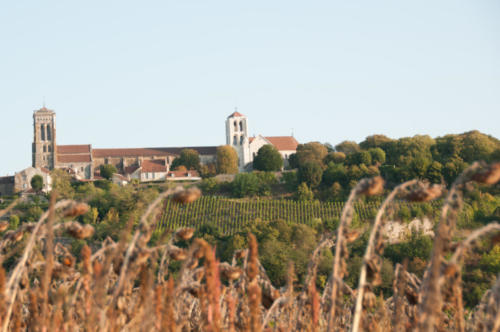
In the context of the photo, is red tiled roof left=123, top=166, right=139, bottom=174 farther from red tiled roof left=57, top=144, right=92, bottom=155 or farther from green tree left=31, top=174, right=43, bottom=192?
green tree left=31, top=174, right=43, bottom=192

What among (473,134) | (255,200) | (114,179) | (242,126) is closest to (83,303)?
(255,200)

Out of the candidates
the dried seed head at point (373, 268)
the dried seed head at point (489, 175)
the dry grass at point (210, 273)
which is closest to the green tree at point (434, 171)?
the dry grass at point (210, 273)

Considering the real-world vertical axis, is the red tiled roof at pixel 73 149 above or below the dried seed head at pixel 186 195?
above

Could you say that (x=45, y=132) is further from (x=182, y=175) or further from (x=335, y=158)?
(x=335, y=158)

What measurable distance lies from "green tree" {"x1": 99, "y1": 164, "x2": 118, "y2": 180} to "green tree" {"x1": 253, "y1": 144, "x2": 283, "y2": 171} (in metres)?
17.6

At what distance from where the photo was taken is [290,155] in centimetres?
8625

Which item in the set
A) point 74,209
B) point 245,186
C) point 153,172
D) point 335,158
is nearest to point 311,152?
point 335,158

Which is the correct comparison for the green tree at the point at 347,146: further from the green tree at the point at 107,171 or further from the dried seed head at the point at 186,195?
the dried seed head at the point at 186,195

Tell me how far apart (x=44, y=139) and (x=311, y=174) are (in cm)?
4375

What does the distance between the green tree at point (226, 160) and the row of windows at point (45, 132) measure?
80.4 feet

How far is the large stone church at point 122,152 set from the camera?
300 ft

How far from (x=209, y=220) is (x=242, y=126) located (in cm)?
3940

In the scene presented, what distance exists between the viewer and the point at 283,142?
94.7m

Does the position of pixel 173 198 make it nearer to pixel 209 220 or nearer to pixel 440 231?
pixel 440 231
